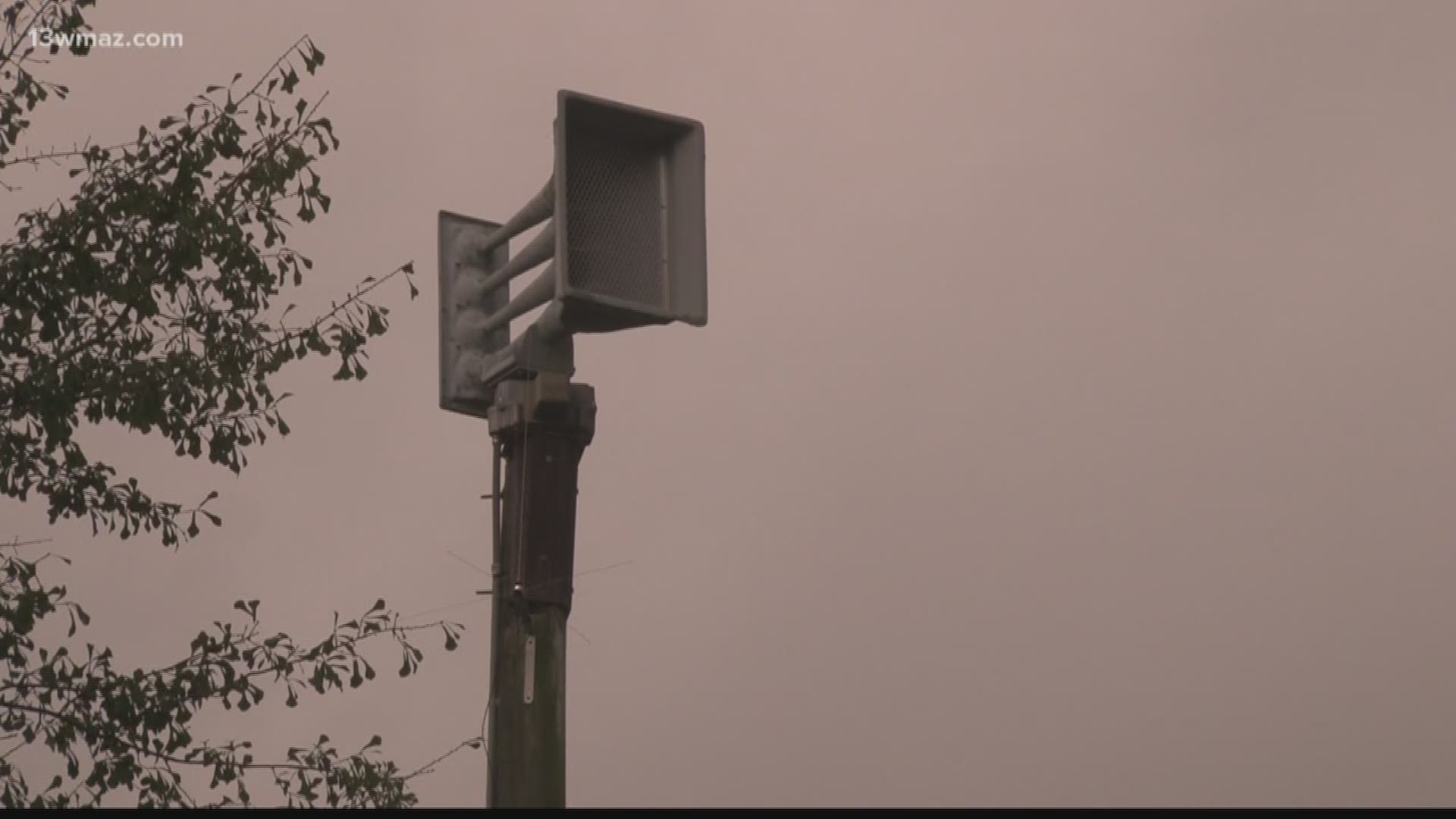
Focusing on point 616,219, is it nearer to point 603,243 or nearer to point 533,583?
point 603,243

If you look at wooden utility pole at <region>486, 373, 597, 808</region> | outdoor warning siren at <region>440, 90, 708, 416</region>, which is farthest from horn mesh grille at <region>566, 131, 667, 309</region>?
wooden utility pole at <region>486, 373, 597, 808</region>

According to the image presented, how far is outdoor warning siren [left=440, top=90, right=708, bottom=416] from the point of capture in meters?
5.68

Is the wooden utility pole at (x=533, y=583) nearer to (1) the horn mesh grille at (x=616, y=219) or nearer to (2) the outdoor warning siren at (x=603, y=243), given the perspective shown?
(2) the outdoor warning siren at (x=603, y=243)

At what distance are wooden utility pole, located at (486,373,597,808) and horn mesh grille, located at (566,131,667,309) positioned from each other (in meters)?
0.42

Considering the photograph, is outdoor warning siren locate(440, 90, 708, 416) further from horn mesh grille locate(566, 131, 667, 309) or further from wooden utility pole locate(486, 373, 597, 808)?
wooden utility pole locate(486, 373, 597, 808)

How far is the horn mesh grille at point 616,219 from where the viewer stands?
5.71 m

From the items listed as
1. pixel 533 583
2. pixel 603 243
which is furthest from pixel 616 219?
pixel 533 583

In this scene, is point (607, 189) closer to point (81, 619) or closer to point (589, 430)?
point (589, 430)

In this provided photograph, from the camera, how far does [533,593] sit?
19.3 feet

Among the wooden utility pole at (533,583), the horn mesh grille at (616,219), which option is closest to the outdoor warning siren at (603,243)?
the horn mesh grille at (616,219)

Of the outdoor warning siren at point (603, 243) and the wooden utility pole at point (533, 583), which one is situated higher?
the outdoor warning siren at point (603, 243)

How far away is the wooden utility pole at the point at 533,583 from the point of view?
5.79 metres
